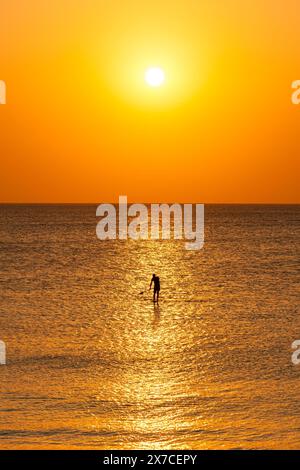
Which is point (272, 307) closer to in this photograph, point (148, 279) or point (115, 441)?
point (148, 279)

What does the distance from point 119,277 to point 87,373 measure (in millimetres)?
34846

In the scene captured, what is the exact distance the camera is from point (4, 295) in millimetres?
45219

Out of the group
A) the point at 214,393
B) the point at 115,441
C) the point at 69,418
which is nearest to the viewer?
the point at 115,441

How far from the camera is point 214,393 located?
2192cm

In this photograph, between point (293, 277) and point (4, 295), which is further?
point (293, 277)

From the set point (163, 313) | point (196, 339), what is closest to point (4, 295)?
point (163, 313)

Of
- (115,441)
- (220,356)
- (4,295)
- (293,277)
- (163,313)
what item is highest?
(293,277)

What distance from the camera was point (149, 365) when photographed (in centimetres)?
2531

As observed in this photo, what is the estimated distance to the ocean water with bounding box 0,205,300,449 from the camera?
18.7m

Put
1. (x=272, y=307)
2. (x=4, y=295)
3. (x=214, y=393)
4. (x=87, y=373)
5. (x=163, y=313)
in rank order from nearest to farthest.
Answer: (x=214, y=393) → (x=87, y=373) → (x=163, y=313) → (x=272, y=307) → (x=4, y=295)

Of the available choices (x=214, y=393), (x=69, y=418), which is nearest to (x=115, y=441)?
(x=69, y=418)

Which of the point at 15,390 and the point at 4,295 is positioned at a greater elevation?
the point at 4,295

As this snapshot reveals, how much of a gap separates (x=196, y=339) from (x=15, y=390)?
9.79 metres

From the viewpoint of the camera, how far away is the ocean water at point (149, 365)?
61.4ft
